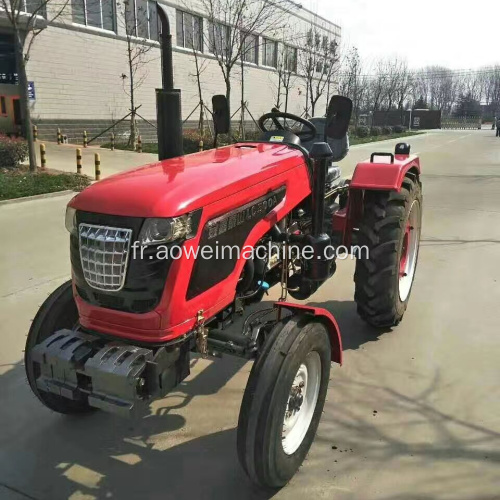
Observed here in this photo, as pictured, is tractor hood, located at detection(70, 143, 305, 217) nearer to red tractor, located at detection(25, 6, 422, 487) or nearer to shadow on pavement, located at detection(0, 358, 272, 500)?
red tractor, located at detection(25, 6, 422, 487)

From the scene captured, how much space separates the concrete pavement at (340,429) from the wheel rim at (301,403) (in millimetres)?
169

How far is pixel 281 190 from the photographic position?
295cm

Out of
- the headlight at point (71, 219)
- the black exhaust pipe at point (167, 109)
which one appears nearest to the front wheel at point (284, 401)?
the headlight at point (71, 219)

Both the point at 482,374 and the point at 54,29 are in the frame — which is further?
the point at 54,29

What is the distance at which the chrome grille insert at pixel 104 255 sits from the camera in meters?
2.18

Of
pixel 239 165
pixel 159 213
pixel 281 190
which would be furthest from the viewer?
pixel 281 190

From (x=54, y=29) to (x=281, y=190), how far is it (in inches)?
790

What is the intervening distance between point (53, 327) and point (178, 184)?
114 cm

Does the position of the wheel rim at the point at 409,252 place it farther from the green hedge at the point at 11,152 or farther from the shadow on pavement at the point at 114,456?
the green hedge at the point at 11,152

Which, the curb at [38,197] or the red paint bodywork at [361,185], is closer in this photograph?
the red paint bodywork at [361,185]

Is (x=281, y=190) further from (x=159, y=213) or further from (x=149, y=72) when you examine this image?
(x=149, y=72)

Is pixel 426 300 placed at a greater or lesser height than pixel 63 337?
lesser

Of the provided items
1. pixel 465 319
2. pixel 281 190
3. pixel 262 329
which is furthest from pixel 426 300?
pixel 262 329

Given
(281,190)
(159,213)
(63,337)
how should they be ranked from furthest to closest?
(281,190)
(63,337)
(159,213)
